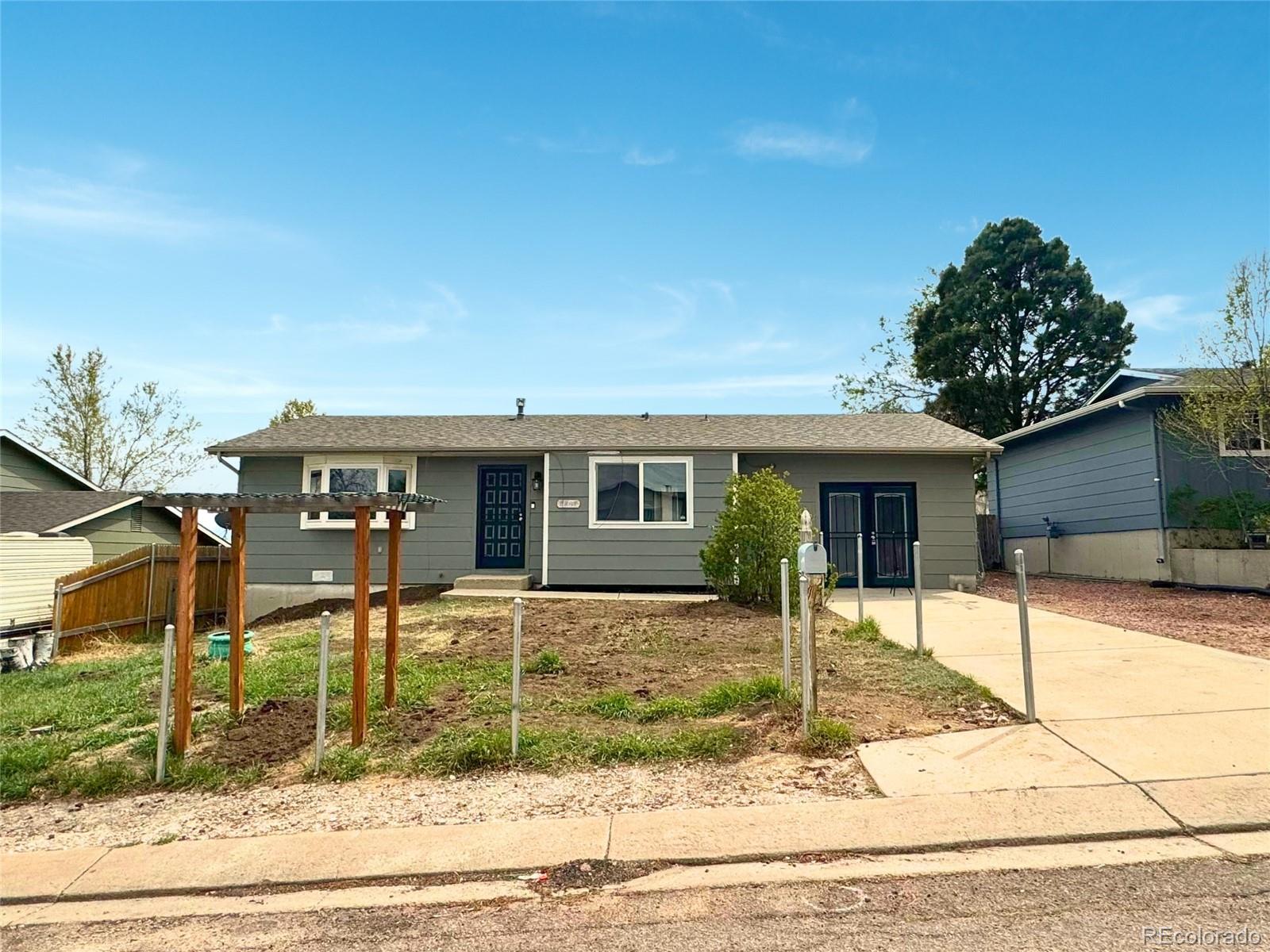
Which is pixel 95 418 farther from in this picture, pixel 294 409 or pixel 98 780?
pixel 98 780

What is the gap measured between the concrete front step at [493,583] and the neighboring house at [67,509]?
24.8 ft

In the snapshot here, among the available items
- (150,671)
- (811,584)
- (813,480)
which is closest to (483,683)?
(811,584)

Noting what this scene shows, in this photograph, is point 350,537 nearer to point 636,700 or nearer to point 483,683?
point 483,683

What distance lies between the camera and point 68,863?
3564 mm

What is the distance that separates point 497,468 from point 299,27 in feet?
25.0

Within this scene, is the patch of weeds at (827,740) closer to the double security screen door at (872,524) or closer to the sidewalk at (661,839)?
the sidewalk at (661,839)

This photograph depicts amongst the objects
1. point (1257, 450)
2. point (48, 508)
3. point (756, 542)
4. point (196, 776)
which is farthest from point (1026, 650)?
point (48, 508)

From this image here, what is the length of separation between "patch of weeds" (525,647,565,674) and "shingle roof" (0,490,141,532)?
11704mm

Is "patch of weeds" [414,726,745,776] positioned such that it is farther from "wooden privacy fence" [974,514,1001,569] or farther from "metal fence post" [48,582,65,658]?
"wooden privacy fence" [974,514,1001,569]

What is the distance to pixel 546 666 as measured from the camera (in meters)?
6.76

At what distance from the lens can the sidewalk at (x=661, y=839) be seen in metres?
3.29

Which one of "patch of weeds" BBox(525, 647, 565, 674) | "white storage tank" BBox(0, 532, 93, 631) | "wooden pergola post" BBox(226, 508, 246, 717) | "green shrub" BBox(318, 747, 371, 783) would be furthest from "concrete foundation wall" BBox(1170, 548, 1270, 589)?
"white storage tank" BBox(0, 532, 93, 631)

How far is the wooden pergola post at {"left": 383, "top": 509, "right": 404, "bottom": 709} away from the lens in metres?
5.62

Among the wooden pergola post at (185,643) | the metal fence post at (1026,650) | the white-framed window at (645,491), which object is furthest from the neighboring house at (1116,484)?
the wooden pergola post at (185,643)
